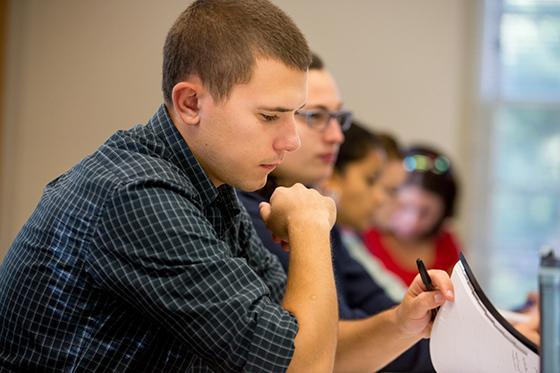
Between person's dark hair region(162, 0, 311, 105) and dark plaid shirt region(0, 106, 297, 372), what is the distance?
105 mm

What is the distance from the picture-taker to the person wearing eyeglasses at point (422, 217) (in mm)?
3557

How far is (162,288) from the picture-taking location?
0.95 meters

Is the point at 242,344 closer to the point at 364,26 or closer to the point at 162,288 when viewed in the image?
the point at 162,288

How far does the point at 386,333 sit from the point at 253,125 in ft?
1.62

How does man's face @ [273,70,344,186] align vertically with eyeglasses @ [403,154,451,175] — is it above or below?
above

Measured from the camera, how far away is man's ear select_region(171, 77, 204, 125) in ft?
3.52

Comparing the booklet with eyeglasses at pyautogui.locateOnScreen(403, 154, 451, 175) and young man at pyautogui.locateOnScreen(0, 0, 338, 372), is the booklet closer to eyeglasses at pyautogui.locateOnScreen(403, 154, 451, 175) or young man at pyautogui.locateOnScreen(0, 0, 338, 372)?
young man at pyautogui.locateOnScreen(0, 0, 338, 372)

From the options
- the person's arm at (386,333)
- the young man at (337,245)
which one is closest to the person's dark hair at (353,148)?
the young man at (337,245)

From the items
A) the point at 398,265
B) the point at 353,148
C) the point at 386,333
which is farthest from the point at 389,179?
the point at 386,333

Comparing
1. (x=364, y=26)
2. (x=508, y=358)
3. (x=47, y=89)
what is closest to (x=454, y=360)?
(x=508, y=358)

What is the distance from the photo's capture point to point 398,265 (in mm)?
3443

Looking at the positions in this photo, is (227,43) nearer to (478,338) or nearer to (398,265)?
(478,338)

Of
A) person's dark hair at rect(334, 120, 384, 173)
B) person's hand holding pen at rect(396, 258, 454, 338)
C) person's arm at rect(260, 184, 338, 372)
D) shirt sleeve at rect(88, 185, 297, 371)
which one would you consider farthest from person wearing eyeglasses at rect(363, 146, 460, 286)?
shirt sleeve at rect(88, 185, 297, 371)

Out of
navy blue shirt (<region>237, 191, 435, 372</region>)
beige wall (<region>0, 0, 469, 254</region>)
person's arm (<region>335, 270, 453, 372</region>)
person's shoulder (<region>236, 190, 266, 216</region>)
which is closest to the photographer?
person's arm (<region>335, 270, 453, 372</region>)
